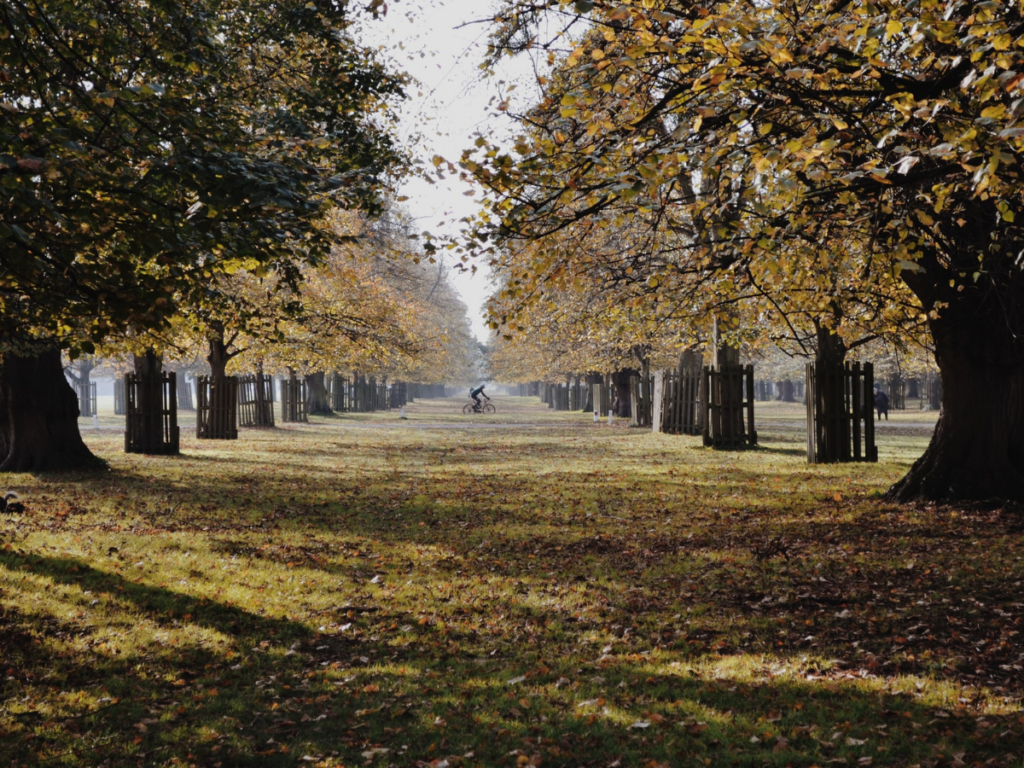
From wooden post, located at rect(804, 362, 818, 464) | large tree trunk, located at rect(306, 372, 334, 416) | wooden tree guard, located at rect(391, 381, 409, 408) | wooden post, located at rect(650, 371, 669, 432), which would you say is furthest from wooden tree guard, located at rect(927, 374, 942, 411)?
wooden tree guard, located at rect(391, 381, 409, 408)

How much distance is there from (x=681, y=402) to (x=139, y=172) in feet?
66.1

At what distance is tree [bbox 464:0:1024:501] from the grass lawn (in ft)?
6.55

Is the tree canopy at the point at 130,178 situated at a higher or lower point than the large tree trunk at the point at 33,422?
higher

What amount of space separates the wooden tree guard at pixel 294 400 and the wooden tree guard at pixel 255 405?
339 cm

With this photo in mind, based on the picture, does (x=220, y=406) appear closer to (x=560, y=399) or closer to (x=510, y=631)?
(x=510, y=631)

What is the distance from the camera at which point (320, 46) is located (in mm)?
12328

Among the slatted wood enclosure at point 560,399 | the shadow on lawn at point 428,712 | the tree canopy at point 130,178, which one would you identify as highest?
the tree canopy at point 130,178

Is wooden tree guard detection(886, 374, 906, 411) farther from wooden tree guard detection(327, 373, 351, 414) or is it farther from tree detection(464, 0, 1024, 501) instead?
tree detection(464, 0, 1024, 501)

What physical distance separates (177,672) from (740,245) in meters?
5.94

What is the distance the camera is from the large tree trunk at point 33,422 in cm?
1456

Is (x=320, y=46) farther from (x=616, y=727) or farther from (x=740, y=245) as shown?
(x=616, y=727)

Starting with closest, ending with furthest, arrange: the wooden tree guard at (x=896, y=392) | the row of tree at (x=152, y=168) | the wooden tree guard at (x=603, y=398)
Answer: the row of tree at (x=152, y=168) → the wooden tree guard at (x=603, y=398) → the wooden tree guard at (x=896, y=392)

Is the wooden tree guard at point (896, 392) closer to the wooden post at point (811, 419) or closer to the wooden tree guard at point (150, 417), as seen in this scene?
the wooden post at point (811, 419)

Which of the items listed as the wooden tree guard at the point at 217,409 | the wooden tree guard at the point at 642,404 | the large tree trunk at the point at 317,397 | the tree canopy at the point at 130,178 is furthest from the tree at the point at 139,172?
the large tree trunk at the point at 317,397
